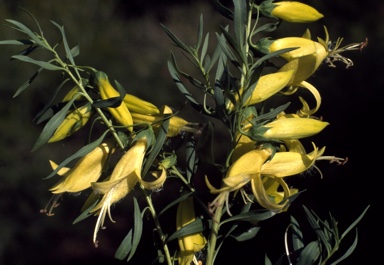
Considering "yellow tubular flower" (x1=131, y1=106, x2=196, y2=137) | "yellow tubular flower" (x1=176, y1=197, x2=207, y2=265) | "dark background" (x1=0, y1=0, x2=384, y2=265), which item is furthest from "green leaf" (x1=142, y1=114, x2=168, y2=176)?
"dark background" (x1=0, y1=0, x2=384, y2=265)

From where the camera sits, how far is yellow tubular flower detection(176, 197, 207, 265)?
1.15m

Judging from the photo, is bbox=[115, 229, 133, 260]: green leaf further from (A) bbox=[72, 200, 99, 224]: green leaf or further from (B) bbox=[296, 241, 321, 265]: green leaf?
(B) bbox=[296, 241, 321, 265]: green leaf

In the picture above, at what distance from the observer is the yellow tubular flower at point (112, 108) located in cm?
106

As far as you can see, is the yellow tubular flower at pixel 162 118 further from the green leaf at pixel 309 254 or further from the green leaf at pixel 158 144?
the green leaf at pixel 309 254

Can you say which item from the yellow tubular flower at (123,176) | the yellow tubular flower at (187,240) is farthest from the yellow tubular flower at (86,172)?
the yellow tubular flower at (187,240)

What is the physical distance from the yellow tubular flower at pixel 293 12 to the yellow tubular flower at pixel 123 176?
264mm

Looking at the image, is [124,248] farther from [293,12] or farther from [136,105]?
[293,12]

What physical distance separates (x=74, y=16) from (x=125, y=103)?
187cm

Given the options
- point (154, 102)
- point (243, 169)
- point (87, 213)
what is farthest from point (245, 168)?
point (154, 102)

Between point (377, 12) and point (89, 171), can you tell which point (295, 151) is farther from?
point (377, 12)

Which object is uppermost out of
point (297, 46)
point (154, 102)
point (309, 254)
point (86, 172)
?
point (297, 46)

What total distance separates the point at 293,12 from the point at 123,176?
335 mm

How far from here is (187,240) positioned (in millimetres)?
1146

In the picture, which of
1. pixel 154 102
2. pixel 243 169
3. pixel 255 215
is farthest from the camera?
pixel 154 102
